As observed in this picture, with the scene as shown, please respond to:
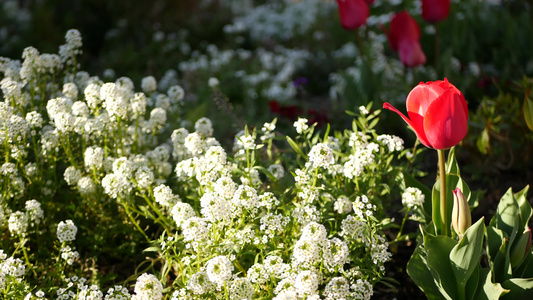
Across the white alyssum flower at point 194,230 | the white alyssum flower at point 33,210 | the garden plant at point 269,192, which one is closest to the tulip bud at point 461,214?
the garden plant at point 269,192

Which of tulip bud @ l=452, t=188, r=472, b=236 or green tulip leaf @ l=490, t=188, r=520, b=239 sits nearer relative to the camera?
tulip bud @ l=452, t=188, r=472, b=236

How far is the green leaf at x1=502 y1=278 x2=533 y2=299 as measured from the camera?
1569 millimetres

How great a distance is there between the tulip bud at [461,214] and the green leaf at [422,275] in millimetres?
180

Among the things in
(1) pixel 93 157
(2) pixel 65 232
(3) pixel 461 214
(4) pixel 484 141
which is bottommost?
(4) pixel 484 141

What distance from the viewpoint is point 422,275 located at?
5.72ft

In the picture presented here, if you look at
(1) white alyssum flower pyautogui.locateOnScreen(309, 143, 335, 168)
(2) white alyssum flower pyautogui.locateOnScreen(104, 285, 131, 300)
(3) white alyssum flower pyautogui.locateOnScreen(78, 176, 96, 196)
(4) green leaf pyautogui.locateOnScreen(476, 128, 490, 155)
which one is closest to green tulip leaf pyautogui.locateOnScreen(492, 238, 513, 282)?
(1) white alyssum flower pyautogui.locateOnScreen(309, 143, 335, 168)

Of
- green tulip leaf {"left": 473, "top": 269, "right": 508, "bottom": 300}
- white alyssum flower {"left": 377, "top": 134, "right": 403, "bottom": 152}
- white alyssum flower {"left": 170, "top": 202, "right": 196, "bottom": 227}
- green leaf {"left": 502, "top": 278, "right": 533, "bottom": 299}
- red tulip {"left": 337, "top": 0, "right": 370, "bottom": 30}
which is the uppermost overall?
white alyssum flower {"left": 170, "top": 202, "right": 196, "bottom": 227}

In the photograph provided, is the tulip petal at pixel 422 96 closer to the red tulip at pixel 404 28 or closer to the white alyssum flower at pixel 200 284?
the white alyssum flower at pixel 200 284

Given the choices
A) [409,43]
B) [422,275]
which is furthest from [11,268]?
[409,43]

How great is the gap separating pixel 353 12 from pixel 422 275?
6.49ft

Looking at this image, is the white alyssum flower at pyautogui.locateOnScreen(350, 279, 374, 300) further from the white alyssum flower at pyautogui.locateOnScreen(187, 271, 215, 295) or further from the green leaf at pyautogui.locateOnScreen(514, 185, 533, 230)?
the green leaf at pyautogui.locateOnScreen(514, 185, 533, 230)

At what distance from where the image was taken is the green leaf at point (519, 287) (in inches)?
61.8

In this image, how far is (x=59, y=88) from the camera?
2854mm

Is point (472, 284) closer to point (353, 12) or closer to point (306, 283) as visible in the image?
point (306, 283)
